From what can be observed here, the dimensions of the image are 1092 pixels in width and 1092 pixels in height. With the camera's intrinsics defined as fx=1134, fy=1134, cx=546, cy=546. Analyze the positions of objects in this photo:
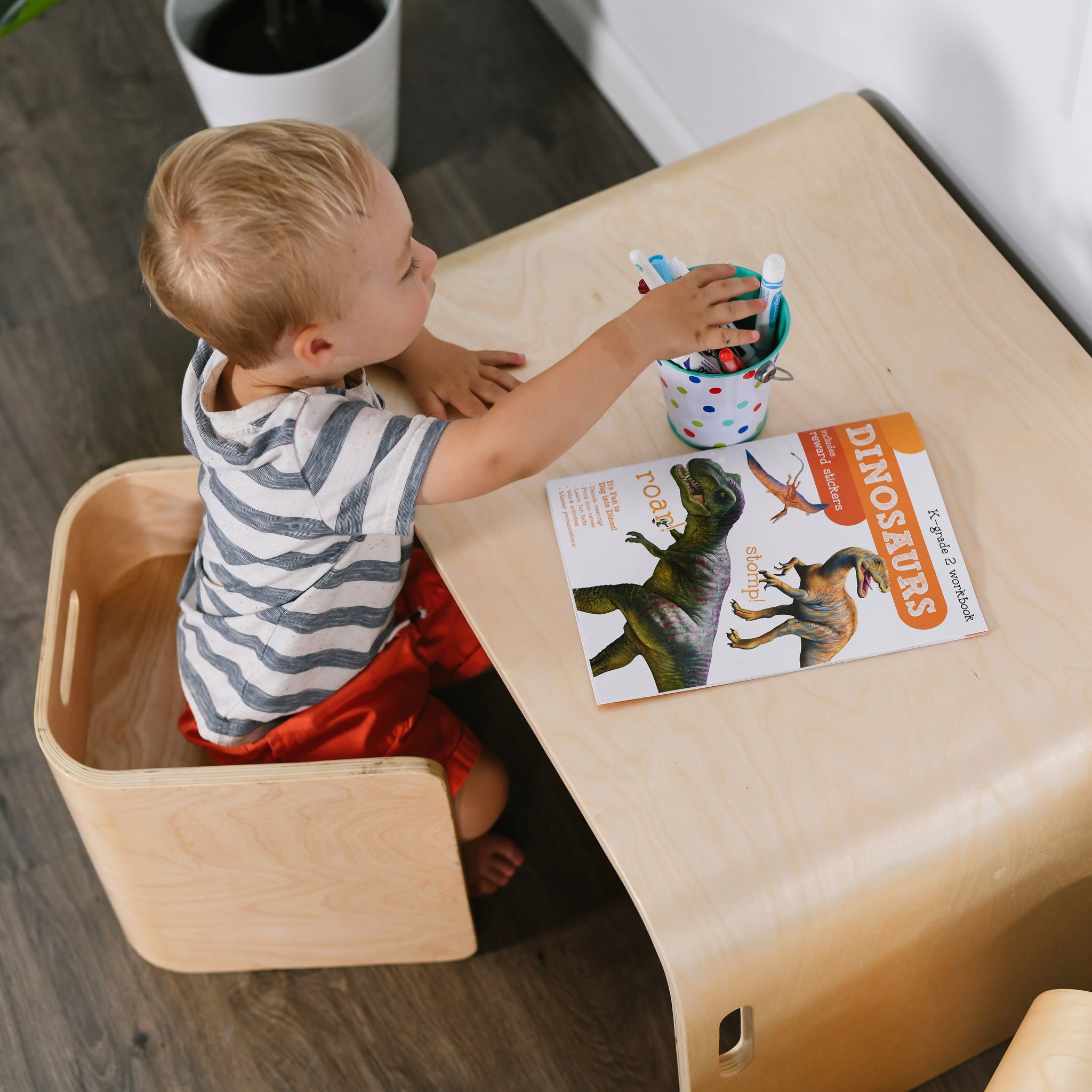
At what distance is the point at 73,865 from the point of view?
137cm

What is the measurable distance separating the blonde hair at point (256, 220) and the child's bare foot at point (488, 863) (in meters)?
0.72

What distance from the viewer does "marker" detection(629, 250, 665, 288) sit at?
0.87 m

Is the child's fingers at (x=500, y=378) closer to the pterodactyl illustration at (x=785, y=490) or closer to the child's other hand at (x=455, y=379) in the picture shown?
the child's other hand at (x=455, y=379)

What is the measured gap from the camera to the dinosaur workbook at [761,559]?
83 cm

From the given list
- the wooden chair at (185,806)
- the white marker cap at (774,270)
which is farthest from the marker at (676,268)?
the wooden chair at (185,806)

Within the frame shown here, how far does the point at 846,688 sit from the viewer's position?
809mm

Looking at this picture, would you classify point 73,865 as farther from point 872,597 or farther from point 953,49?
point 953,49

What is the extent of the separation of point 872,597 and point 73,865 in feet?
3.38

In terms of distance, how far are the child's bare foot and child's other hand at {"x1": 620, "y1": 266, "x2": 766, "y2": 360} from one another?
0.70 metres

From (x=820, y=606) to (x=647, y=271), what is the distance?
29 cm

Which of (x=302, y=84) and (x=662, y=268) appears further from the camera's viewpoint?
(x=302, y=84)

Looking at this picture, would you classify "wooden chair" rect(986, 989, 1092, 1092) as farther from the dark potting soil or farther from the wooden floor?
the dark potting soil

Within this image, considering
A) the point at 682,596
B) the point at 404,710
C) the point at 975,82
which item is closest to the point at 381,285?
the point at 682,596

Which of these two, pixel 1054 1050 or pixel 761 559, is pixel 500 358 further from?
pixel 1054 1050
